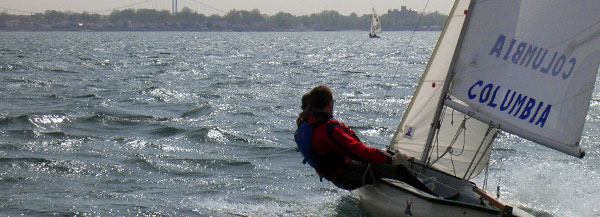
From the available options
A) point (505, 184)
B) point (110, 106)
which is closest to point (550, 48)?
point (505, 184)

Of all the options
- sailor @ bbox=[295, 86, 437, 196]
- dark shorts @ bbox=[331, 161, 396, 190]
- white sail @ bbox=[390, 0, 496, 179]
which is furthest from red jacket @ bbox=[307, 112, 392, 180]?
white sail @ bbox=[390, 0, 496, 179]

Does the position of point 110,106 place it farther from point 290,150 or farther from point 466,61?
point 466,61

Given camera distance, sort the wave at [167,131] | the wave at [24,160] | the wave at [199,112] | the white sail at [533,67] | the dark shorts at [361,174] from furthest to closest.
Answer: the wave at [199,112] → the wave at [167,131] → the wave at [24,160] → the dark shorts at [361,174] → the white sail at [533,67]

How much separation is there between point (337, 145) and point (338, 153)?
14cm

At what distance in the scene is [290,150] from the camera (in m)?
9.88

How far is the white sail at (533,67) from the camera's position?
566cm

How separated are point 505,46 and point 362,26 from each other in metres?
131

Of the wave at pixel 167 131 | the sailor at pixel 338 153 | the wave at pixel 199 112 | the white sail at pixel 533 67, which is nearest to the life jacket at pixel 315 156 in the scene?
the sailor at pixel 338 153

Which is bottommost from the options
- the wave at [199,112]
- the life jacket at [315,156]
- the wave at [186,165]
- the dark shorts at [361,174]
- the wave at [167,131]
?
the wave at [199,112]

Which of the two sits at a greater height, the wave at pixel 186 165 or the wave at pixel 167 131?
the wave at pixel 186 165

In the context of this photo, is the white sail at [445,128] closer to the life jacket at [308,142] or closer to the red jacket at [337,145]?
the red jacket at [337,145]

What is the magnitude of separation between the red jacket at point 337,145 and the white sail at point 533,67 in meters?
0.81

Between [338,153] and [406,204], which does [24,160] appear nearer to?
[338,153]

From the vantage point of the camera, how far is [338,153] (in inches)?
231
